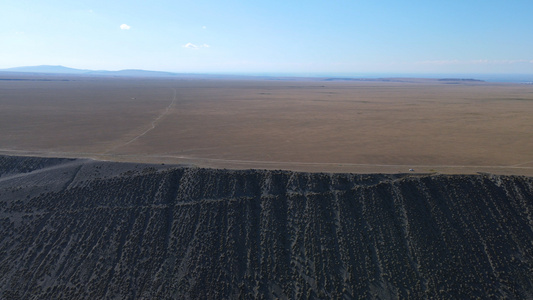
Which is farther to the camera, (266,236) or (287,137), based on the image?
(287,137)

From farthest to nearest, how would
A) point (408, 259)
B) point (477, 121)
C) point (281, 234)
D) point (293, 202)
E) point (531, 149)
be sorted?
point (477, 121) < point (531, 149) < point (293, 202) < point (281, 234) < point (408, 259)

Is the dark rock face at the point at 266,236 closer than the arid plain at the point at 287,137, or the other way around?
the dark rock face at the point at 266,236

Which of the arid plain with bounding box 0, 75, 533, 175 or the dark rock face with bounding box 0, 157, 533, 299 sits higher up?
the arid plain with bounding box 0, 75, 533, 175

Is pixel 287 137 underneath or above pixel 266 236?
above

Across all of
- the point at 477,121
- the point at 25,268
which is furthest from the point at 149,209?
the point at 477,121

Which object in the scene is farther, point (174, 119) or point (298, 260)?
point (174, 119)

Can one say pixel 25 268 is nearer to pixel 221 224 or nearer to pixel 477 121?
pixel 221 224

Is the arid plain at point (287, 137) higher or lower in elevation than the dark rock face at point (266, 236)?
higher

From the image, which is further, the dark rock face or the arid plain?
the arid plain
